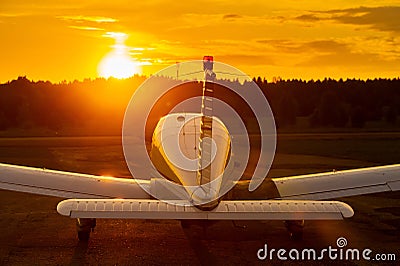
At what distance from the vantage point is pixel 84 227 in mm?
13227

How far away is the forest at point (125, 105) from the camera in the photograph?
66562 mm

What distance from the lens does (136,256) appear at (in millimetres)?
12172

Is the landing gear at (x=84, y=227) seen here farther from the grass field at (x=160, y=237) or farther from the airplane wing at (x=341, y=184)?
the airplane wing at (x=341, y=184)

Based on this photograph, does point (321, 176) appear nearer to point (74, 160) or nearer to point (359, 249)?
point (359, 249)

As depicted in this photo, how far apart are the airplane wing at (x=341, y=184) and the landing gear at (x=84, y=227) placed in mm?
4667

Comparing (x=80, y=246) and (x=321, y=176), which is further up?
(x=321, y=176)

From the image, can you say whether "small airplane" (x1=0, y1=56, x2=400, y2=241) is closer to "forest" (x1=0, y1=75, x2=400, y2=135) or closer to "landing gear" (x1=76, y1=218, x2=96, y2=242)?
"landing gear" (x1=76, y1=218, x2=96, y2=242)

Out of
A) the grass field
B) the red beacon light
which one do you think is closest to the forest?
the grass field

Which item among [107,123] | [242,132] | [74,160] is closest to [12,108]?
[107,123]

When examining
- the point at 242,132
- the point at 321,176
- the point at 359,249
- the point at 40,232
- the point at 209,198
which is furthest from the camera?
the point at 242,132

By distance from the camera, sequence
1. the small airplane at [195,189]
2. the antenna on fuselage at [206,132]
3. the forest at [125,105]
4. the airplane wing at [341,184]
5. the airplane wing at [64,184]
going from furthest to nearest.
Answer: the forest at [125,105] → the airplane wing at [341,184] → the airplane wing at [64,184] → the antenna on fuselage at [206,132] → the small airplane at [195,189]

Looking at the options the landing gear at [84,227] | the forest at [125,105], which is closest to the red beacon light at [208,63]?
the landing gear at [84,227]

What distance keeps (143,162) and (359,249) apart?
17665 mm

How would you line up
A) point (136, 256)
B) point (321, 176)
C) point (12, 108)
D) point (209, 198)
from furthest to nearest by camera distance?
1. point (12, 108)
2. point (321, 176)
3. point (136, 256)
4. point (209, 198)
